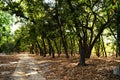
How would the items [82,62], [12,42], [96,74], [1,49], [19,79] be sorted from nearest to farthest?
[96,74] → [19,79] → [82,62] → [1,49] → [12,42]

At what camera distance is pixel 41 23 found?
3803 cm

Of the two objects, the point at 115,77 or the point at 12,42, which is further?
the point at 12,42

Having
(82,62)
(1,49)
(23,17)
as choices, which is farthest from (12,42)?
(82,62)

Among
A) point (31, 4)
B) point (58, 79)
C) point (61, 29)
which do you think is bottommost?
point (58, 79)

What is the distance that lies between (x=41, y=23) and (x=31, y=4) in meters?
6.71

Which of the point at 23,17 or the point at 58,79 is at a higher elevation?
the point at 23,17

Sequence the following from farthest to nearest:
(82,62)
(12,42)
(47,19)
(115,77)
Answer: (12,42)
(47,19)
(82,62)
(115,77)

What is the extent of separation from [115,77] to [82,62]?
745cm

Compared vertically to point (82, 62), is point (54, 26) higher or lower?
higher

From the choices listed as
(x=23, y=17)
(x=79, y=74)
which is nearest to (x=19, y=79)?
(x=79, y=74)

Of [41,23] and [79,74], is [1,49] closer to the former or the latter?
[41,23]

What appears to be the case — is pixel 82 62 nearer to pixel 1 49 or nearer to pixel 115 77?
pixel 115 77

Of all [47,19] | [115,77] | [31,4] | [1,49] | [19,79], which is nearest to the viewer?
[115,77]

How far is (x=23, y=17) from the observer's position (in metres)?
38.8
